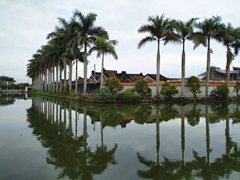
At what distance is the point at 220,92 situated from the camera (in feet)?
119

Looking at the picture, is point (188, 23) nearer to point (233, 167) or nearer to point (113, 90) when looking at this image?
point (113, 90)

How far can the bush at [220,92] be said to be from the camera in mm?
36000

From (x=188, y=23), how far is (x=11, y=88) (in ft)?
331

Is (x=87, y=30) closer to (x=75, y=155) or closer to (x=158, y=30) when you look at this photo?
(x=158, y=30)

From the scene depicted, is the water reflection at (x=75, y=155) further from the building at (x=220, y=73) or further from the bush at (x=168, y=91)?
the building at (x=220, y=73)

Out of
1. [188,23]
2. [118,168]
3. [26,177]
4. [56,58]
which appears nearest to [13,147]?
[26,177]

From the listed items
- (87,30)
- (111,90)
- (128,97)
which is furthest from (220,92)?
(87,30)

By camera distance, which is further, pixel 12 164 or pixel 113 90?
pixel 113 90

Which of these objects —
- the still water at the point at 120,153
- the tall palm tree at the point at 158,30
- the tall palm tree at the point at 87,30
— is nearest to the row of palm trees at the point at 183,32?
the tall palm tree at the point at 158,30

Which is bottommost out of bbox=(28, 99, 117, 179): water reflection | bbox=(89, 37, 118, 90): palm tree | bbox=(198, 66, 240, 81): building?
bbox=(28, 99, 117, 179): water reflection

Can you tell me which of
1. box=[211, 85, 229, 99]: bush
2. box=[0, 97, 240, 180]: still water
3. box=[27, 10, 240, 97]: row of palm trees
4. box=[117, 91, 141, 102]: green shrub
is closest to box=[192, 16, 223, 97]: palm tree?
box=[27, 10, 240, 97]: row of palm trees

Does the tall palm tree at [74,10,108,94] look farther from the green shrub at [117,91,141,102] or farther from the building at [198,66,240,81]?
the building at [198,66,240,81]

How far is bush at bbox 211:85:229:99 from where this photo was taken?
36000mm

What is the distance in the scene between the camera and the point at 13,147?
959 cm
